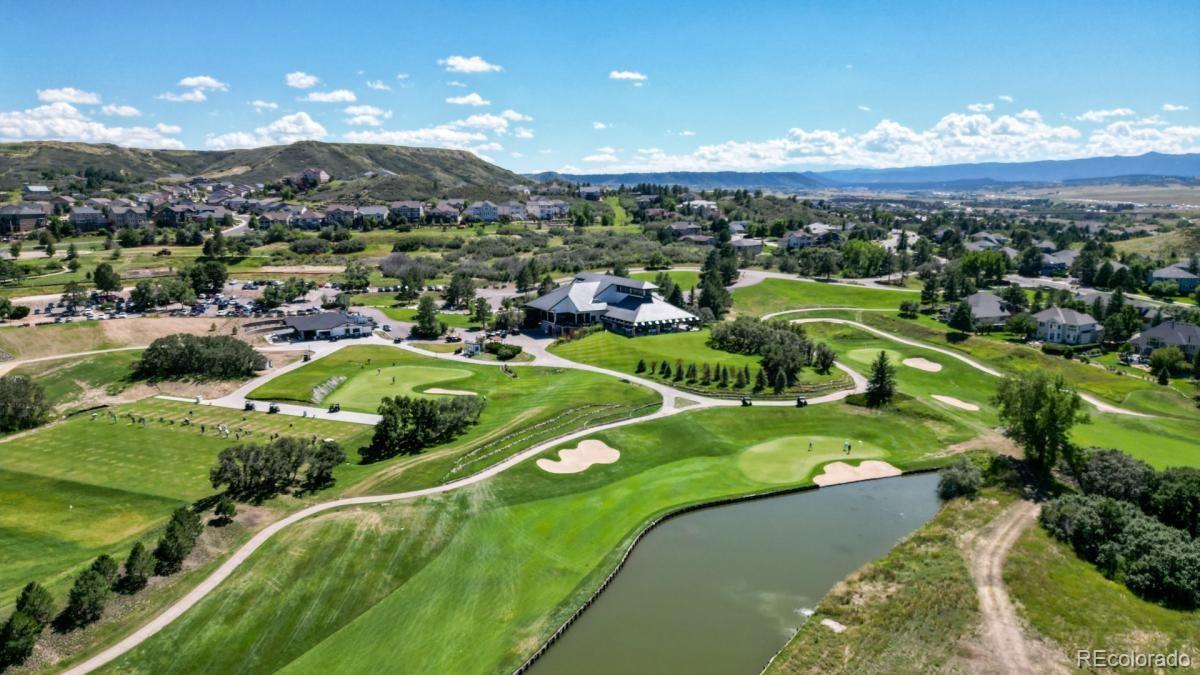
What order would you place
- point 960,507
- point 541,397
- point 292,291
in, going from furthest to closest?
point 292,291
point 541,397
point 960,507

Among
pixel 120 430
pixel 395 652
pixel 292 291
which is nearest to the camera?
pixel 395 652

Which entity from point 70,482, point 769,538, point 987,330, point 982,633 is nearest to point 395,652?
point 769,538

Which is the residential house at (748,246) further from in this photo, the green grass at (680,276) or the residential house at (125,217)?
the residential house at (125,217)

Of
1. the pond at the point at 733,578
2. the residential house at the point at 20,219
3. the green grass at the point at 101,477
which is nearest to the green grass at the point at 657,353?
the pond at the point at 733,578

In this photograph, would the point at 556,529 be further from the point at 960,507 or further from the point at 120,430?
the point at 120,430

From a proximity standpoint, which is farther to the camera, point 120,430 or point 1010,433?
point 120,430

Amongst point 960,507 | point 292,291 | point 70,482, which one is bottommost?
point 960,507

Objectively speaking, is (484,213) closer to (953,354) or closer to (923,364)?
(953,354)
